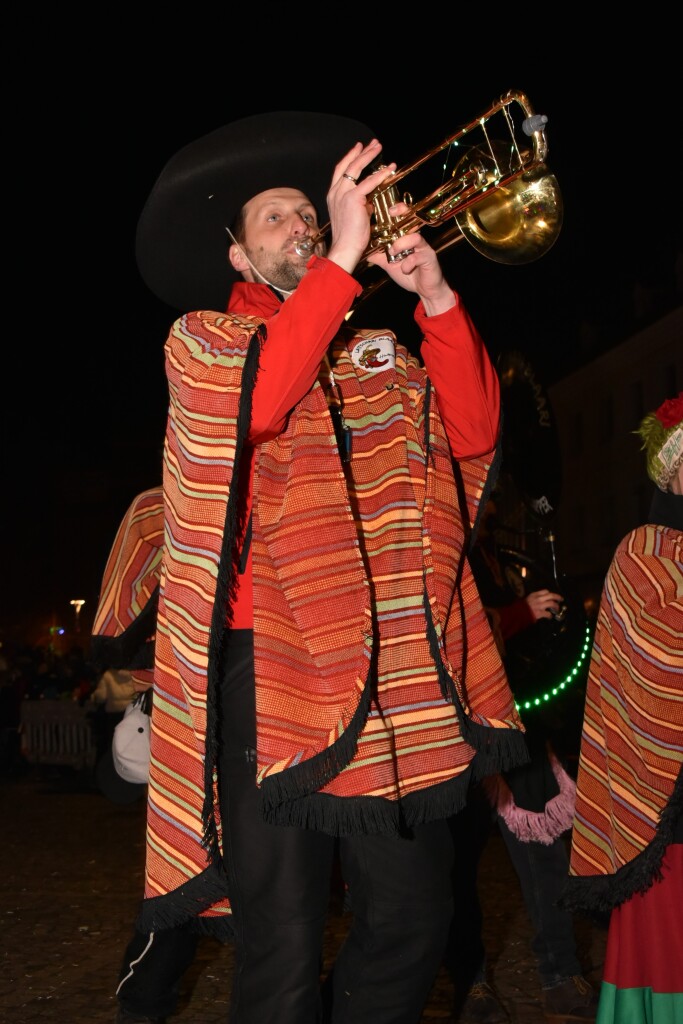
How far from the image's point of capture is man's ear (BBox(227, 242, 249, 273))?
3.69 metres

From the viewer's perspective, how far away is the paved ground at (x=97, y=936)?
507 cm

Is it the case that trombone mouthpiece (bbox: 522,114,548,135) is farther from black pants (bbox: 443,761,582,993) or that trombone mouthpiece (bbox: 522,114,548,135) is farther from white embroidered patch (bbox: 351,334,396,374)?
black pants (bbox: 443,761,582,993)

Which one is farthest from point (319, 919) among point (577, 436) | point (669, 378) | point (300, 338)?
point (577, 436)

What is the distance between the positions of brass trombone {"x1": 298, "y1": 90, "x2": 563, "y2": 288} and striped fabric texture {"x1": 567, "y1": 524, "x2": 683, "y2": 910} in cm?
Answer: 114

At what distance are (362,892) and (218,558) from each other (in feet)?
2.65

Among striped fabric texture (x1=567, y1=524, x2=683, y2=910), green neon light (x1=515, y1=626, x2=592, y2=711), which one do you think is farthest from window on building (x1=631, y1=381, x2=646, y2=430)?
striped fabric texture (x1=567, y1=524, x2=683, y2=910)

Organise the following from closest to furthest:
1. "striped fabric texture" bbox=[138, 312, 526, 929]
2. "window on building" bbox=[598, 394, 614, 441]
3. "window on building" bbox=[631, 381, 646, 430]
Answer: "striped fabric texture" bbox=[138, 312, 526, 929], "window on building" bbox=[631, 381, 646, 430], "window on building" bbox=[598, 394, 614, 441]

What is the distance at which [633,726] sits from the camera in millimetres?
4039

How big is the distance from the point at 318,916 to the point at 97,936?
3853mm

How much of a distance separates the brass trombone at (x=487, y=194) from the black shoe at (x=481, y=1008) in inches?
110

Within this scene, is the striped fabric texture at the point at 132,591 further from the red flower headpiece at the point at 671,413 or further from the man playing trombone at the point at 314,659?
the red flower headpiece at the point at 671,413

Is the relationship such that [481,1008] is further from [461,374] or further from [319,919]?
[461,374]

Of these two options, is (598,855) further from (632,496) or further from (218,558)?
(632,496)

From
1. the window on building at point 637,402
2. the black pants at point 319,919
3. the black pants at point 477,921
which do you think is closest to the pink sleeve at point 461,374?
the black pants at point 319,919
